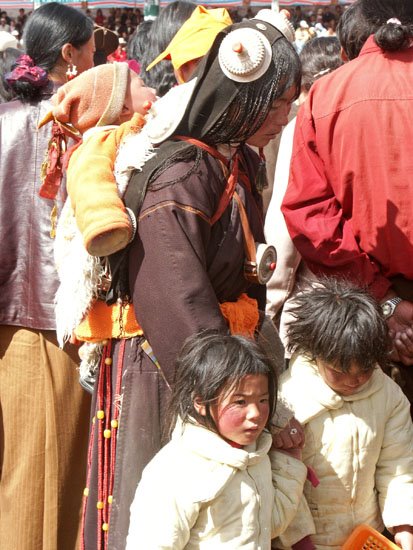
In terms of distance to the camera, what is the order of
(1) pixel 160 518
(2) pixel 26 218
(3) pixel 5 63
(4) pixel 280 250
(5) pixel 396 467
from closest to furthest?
(1) pixel 160 518 < (5) pixel 396 467 < (4) pixel 280 250 < (2) pixel 26 218 < (3) pixel 5 63

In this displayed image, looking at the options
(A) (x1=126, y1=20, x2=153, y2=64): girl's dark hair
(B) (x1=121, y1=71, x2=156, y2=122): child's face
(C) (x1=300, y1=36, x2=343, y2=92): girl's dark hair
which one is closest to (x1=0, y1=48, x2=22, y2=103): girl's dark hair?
(A) (x1=126, y1=20, x2=153, y2=64): girl's dark hair

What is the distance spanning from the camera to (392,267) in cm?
313

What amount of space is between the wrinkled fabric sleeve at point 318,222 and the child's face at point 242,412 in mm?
691

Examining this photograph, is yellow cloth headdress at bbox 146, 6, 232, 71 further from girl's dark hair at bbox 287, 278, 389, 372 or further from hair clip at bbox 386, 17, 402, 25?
girl's dark hair at bbox 287, 278, 389, 372

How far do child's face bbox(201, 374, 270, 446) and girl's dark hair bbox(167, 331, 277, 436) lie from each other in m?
0.02

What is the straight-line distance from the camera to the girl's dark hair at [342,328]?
283cm

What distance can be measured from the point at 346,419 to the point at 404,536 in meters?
0.39

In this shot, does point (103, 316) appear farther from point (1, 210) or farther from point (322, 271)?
point (1, 210)

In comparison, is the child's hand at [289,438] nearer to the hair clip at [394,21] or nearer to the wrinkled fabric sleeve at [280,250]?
the wrinkled fabric sleeve at [280,250]

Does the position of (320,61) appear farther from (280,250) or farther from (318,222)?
(318,222)

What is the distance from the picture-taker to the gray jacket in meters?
3.82

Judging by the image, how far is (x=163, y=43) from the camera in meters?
4.73

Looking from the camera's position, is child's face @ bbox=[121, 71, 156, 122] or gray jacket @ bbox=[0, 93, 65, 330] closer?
child's face @ bbox=[121, 71, 156, 122]

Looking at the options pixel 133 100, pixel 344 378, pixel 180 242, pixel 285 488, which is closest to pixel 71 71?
pixel 133 100
